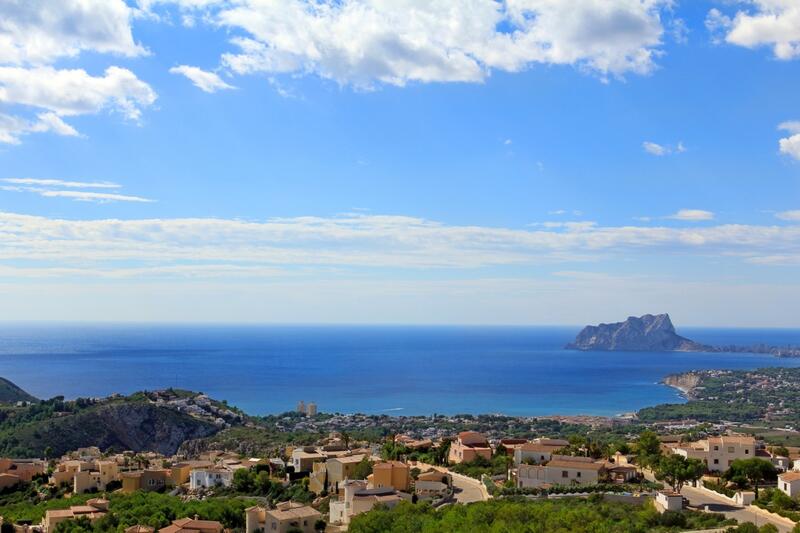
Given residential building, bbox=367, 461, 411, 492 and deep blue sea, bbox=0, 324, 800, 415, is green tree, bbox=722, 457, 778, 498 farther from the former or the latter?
deep blue sea, bbox=0, 324, 800, 415

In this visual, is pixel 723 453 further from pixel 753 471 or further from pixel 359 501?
pixel 359 501

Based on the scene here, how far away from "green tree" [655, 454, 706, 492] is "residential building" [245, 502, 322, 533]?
11939 millimetres

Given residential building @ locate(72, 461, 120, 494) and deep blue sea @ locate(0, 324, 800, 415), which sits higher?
residential building @ locate(72, 461, 120, 494)

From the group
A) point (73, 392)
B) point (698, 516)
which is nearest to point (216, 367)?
point (73, 392)

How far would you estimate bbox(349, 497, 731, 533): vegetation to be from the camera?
19469 mm

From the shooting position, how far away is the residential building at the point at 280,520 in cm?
2503

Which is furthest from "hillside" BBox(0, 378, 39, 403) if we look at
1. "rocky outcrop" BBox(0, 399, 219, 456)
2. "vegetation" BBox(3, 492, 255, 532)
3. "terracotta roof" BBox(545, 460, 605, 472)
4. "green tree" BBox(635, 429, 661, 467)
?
"terracotta roof" BBox(545, 460, 605, 472)

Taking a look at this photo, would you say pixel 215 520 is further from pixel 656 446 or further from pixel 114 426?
pixel 114 426

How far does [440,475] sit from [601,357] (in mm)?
172454

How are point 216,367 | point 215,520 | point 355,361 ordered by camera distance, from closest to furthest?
point 215,520 < point 216,367 < point 355,361

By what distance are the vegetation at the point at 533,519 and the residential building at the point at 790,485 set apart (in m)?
4.60

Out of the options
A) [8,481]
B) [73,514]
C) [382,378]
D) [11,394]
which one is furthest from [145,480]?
[382,378]

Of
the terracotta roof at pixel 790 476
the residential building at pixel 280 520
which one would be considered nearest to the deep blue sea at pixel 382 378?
the terracotta roof at pixel 790 476

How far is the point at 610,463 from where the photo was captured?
3042 centimetres
